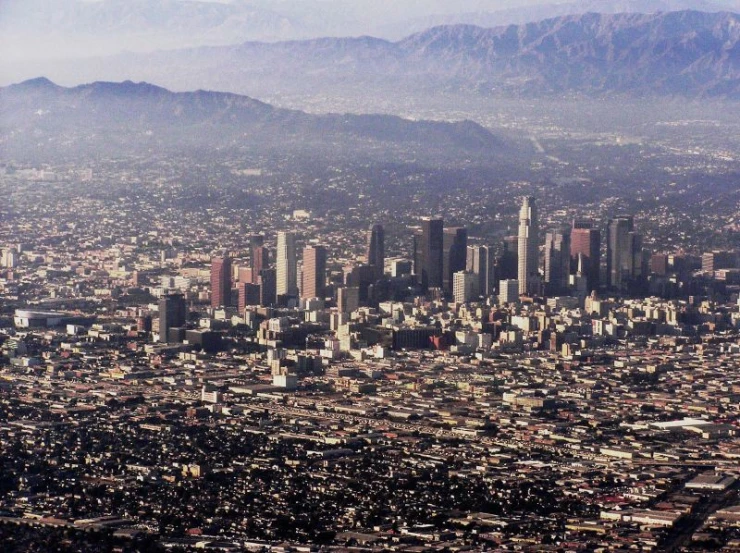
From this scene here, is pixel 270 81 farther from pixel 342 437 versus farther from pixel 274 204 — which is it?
pixel 342 437

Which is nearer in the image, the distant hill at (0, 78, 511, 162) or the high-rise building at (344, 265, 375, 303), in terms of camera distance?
the high-rise building at (344, 265, 375, 303)

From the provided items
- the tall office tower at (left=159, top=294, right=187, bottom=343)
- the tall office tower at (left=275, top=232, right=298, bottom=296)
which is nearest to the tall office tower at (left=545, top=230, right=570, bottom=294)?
the tall office tower at (left=275, top=232, right=298, bottom=296)

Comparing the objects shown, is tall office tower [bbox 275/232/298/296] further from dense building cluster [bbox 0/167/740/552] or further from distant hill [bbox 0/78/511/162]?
distant hill [bbox 0/78/511/162]

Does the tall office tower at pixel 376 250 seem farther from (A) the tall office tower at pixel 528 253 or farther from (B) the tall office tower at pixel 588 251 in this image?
(B) the tall office tower at pixel 588 251

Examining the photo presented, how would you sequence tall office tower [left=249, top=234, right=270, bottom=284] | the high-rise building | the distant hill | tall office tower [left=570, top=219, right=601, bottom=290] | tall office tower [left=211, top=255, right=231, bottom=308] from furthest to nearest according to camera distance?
the distant hill, tall office tower [left=570, top=219, right=601, bottom=290], tall office tower [left=249, top=234, right=270, bottom=284], the high-rise building, tall office tower [left=211, top=255, right=231, bottom=308]

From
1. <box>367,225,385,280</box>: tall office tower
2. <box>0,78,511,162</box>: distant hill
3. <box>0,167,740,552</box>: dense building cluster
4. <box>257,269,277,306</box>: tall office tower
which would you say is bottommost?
<box>0,167,740,552</box>: dense building cluster

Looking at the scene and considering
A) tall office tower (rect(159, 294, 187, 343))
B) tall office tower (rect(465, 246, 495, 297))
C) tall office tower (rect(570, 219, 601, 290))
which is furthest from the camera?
tall office tower (rect(570, 219, 601, 290))
